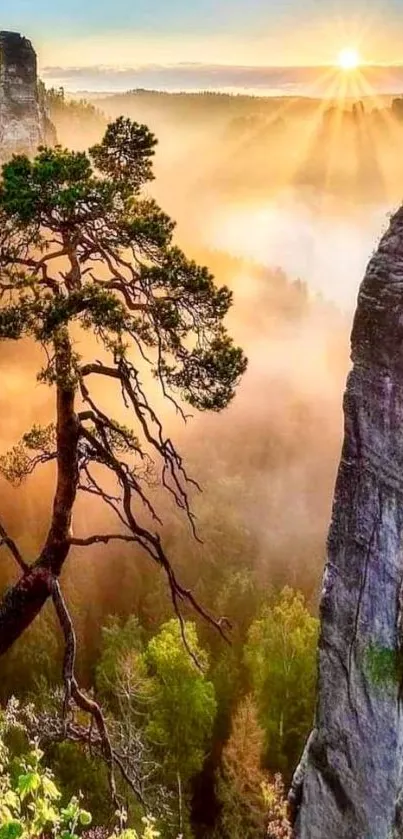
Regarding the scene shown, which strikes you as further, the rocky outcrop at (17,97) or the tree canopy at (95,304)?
the rocky outcrop at (17,97)

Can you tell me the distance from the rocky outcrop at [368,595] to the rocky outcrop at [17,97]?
26466 mm

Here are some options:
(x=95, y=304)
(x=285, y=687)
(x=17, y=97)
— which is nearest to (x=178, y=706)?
(x=285, y=687)

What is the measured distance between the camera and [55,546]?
10.2 m

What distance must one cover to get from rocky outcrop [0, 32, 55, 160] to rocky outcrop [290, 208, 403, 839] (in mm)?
26466

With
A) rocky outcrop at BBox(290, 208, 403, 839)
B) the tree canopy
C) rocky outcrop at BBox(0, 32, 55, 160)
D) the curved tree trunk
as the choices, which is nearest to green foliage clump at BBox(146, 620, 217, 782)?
rocky outcrop at BBox(290, 208, 403, 839)

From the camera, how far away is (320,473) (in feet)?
122

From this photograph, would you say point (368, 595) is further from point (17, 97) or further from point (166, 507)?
point (17, 97)

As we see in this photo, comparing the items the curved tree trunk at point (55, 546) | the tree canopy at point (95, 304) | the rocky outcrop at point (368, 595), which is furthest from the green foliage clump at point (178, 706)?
the tree canopy at point (95, 304)

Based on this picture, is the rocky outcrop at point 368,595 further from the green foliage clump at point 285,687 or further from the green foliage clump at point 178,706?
the green foliage clump at point 285,687

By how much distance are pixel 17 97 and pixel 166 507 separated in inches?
669

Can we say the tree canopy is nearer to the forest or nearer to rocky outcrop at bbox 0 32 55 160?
the forest

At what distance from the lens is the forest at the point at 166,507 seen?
9.16 metres

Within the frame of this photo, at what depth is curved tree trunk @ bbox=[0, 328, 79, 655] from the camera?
982cm

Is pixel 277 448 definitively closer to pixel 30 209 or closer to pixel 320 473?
pixel 320 473
